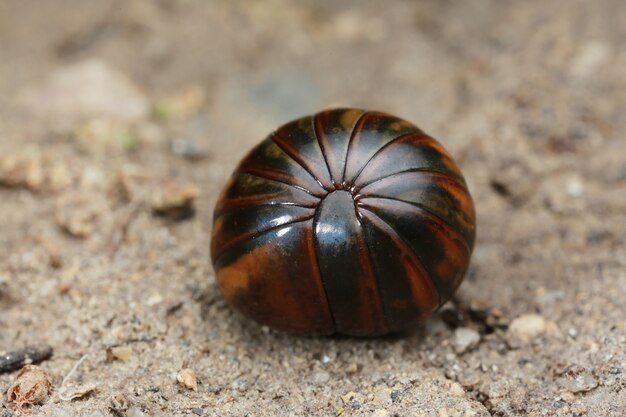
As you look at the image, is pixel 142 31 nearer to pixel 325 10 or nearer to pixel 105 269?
pixel 325 10

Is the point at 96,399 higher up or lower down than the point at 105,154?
lower down

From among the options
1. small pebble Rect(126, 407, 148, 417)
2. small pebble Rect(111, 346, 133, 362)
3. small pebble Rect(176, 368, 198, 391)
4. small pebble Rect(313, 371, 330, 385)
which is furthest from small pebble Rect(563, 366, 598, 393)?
small pebble Rect(111, 346, 133, 362)

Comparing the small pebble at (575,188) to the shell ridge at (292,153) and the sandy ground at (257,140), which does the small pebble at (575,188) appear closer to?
the sandy ground at (257,140)

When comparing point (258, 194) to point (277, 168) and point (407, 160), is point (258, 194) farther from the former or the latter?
point (407, 160)

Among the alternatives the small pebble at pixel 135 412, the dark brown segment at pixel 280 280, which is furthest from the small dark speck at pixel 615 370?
the small pebble at pixel 135 412

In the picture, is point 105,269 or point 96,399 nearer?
point 96,399

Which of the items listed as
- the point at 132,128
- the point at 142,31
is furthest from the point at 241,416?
the point at 142,31

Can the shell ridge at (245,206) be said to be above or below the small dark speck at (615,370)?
above

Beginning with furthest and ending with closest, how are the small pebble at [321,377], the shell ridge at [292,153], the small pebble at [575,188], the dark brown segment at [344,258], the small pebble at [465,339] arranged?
the small pebble at [575,188], the small pebble at [465,339], the small pebble at [321,377], the shell ridge at [292,153], the dark brown segment at [344,258]
